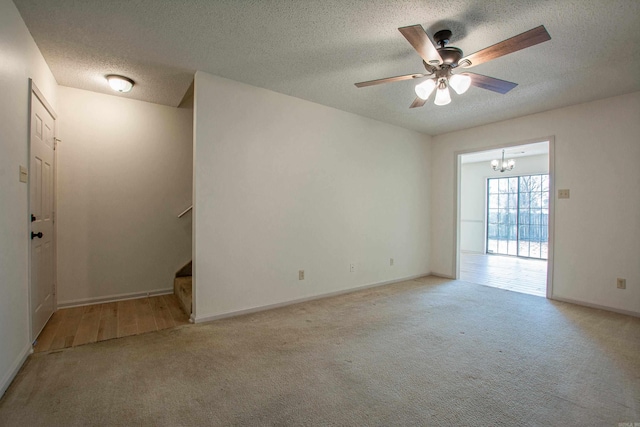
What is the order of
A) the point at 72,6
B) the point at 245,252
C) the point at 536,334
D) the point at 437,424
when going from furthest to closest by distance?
the point at 245,252, the point at 536,334, the point at 72,6, the point at 437,424

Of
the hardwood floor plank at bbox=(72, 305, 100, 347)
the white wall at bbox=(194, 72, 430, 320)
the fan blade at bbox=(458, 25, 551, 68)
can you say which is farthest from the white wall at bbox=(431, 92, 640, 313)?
the hardwood floor plank at bbox=(72, 305, 100, 347)

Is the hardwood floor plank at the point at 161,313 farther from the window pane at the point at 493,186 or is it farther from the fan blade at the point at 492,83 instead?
the window pane at the point at 493,186

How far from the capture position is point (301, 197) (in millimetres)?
3740

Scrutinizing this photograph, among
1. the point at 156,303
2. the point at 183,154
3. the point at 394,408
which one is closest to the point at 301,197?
the point at 183,154

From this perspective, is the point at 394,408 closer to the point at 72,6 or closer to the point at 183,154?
the point at 72,6

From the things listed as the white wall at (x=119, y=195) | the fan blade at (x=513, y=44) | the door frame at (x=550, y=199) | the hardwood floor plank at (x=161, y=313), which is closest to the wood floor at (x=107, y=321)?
the hardwood floor plank at (x=161, y=313)

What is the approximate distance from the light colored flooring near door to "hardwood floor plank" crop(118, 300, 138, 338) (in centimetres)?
475

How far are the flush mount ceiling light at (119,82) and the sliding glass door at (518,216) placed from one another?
8393mm

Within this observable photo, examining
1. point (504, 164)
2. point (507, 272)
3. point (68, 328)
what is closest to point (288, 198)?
point (68, 328)

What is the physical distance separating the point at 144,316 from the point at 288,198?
2036 millimetres

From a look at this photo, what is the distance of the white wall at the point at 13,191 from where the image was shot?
1.87 metres

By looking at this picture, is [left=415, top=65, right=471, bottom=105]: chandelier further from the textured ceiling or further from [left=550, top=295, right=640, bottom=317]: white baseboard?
[left=550, top=295, right=640, bottom=317]: white baseboard

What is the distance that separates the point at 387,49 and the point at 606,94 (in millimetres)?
2916

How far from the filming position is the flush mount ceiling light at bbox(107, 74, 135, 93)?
10.1 ft
